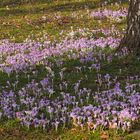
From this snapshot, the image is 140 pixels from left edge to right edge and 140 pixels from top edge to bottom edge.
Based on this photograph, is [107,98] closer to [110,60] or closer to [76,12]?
[110,60]

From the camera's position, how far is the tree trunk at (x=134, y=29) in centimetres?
1680

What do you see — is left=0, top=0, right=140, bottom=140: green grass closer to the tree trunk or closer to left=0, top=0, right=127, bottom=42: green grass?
left=0, top=0, right=127, bottom=42: green grass

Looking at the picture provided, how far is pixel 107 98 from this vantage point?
12.4 m

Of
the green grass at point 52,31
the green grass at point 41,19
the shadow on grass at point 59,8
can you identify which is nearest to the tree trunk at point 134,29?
the green grass at point 52,31

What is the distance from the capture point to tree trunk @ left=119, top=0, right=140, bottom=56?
16795 mm

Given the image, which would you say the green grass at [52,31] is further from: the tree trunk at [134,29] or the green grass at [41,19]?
the tree trunk at [134,29]

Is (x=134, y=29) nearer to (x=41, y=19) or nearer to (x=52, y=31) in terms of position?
(x=52, y=31)

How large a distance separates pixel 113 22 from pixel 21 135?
16733 millimetres

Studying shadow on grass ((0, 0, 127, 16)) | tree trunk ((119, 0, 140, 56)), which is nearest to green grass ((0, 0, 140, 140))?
shadow on grass ((0, 0, 127, 16))

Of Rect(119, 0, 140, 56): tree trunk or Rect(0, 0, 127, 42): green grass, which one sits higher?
Rect(119, 0, 140, 56): tree trunk

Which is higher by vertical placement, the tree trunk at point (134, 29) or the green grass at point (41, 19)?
the tree trunk at point (134, 29)

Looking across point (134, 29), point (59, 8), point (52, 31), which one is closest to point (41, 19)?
point (52, 31)

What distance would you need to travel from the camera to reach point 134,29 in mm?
16875

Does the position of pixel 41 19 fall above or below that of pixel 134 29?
below
